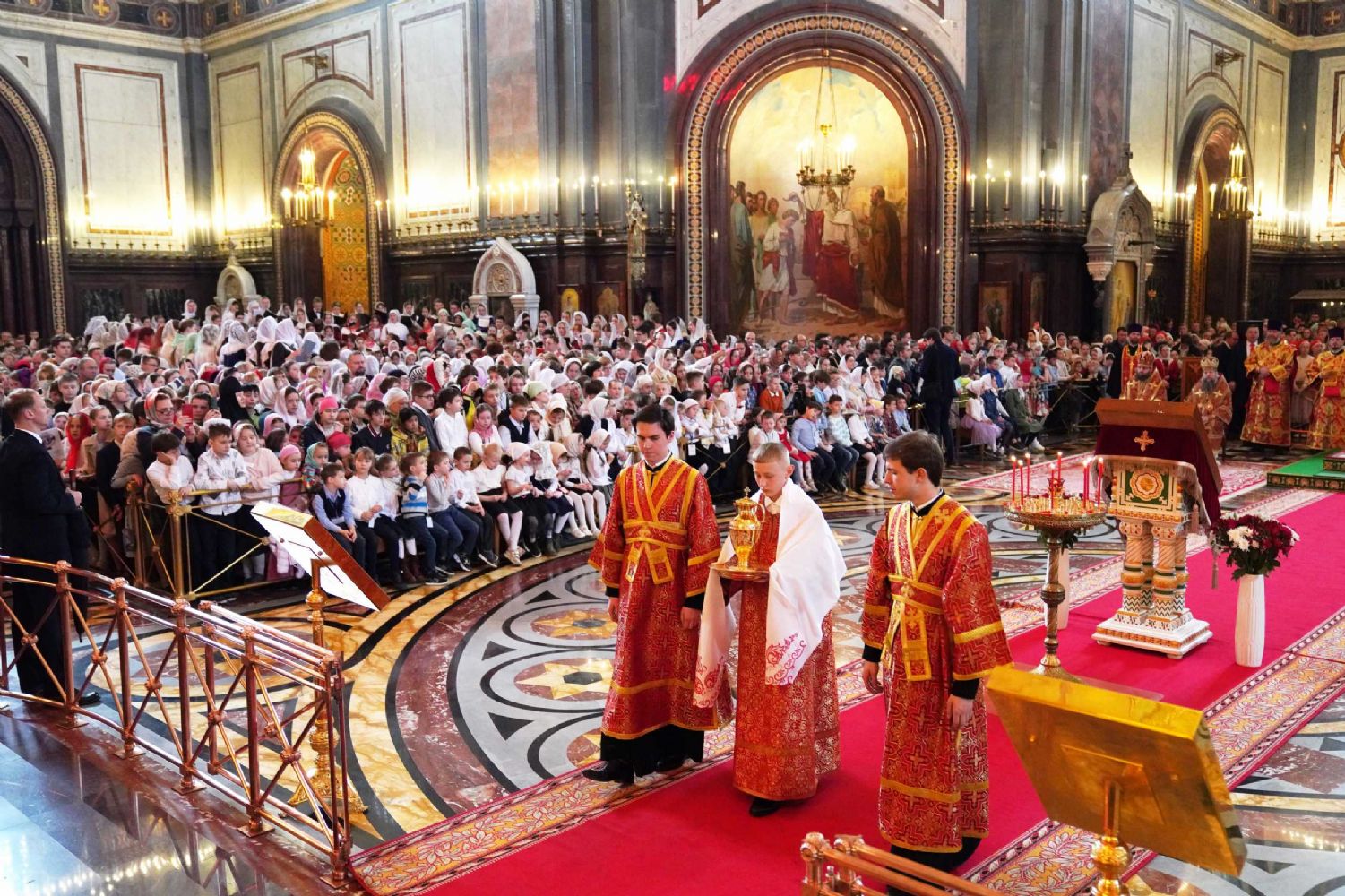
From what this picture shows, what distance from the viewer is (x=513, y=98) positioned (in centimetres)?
2086

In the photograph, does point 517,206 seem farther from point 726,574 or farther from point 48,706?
point 726,574

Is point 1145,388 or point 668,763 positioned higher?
point 1145,388

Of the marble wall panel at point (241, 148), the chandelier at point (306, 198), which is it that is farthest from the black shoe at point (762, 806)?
the marble wall panel at point (241, 148)

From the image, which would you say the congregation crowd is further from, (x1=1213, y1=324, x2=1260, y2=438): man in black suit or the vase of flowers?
the vase of flowers

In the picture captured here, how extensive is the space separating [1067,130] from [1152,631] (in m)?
15.2

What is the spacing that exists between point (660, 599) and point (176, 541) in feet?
15.7

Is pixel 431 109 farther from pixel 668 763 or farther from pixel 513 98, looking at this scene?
pixel 668 763

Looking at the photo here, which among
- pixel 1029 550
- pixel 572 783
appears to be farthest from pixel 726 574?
pixel 1029 550

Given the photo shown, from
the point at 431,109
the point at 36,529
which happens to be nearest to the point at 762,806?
the point at 36,529

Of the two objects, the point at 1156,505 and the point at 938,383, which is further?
the point at 938,383

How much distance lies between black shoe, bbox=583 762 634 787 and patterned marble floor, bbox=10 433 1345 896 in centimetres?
25

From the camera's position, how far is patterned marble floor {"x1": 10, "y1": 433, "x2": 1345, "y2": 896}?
472cm

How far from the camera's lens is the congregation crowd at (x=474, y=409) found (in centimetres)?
926

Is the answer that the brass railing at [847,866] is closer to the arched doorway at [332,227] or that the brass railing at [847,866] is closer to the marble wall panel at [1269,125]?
the arched doorway at [332,227]
